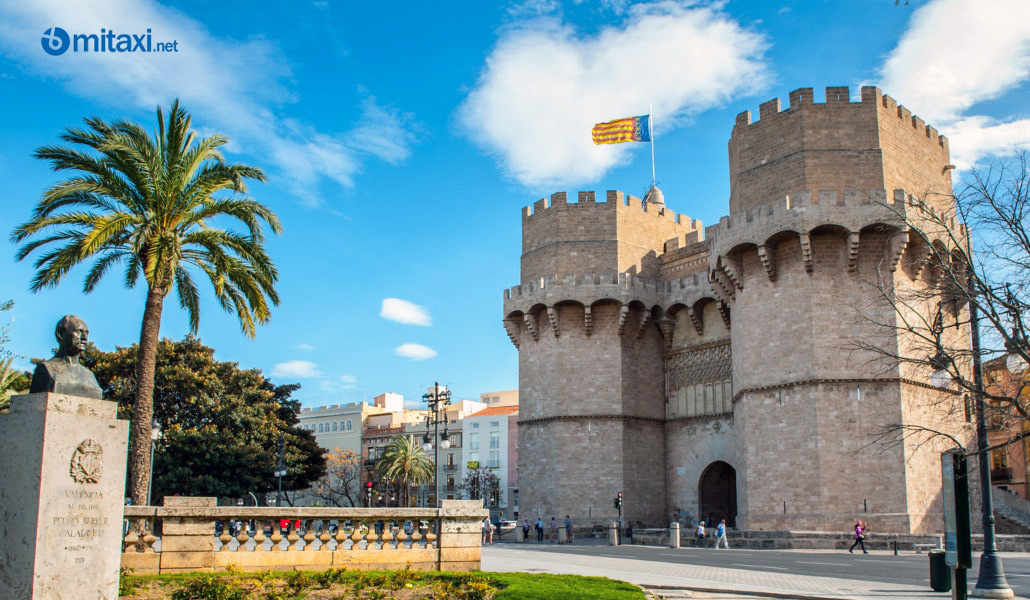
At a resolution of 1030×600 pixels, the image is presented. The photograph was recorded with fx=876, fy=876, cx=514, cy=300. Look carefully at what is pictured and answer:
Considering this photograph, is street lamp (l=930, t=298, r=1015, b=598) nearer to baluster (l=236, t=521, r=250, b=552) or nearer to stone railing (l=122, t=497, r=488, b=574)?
stone railing (l=122, t=497, r=488, b=574)

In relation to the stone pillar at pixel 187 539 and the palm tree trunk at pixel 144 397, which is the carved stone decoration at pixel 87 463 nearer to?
the stone pillar at pixel 187 539

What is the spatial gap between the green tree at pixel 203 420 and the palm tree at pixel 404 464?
2037 centimetres

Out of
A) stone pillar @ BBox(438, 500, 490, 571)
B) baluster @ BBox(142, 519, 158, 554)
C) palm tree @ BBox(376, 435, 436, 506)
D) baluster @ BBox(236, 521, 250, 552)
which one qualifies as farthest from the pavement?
palm tree @ BBox(376, 435, 436, 506)

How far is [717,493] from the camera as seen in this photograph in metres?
36.5

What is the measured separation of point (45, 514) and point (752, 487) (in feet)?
82.4

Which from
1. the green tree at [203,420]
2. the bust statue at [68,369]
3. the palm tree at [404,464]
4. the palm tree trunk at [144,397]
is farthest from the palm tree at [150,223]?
the palm tree at [404,464]

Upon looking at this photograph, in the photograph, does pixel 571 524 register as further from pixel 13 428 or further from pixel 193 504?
pixel 13 428

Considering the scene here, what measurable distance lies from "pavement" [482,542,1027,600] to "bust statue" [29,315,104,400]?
8.23m

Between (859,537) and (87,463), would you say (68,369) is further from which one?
(859,537)

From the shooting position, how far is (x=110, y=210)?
1866 cm

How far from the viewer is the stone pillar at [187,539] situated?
11594mm

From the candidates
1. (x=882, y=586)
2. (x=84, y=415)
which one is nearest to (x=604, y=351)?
(x=882, y=586)

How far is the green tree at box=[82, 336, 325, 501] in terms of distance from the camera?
1528 inches

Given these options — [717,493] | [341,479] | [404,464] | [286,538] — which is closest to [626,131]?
[717,493]
